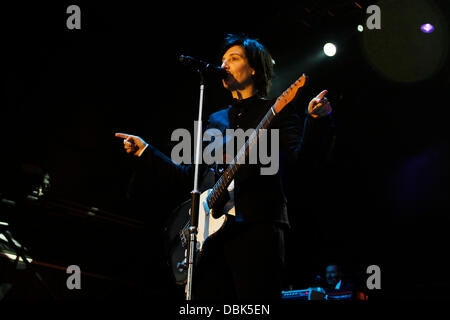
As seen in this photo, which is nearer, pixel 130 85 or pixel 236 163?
pixel 236 163

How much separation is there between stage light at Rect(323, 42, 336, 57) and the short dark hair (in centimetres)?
209

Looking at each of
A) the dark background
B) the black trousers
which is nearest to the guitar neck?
the black trousers

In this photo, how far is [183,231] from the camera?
2350 mm

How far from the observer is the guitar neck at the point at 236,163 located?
2088 mm

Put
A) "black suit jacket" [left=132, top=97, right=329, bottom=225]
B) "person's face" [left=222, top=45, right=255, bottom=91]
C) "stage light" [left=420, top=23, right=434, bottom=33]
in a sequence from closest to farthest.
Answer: "black suit jacket" [left=132, top=97, right=329, bottom=225] < "person's face" [left=222, top=45, right=255, bottom=91] < "stage light" [left=420, top=23, right=434, bottom=33]

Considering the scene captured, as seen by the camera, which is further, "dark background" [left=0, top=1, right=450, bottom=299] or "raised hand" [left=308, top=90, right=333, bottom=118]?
"dark background" [left=0, top=1, right=450, bottom=299]

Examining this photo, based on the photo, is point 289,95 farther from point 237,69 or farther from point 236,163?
point 237,69

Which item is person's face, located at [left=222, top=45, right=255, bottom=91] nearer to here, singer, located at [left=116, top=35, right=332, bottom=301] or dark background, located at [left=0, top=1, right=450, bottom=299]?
singer, located at [left=116, top=35, right=332, bottom=301]

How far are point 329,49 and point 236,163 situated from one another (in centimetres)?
300

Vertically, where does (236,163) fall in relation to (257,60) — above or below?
below

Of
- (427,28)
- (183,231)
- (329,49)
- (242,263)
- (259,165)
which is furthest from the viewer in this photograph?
(329,49)

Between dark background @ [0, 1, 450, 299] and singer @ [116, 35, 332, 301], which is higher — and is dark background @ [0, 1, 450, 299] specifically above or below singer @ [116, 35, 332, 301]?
above

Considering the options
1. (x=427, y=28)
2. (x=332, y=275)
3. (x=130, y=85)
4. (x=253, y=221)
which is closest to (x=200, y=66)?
(x=253, y=221)

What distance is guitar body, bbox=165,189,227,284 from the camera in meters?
2.06
